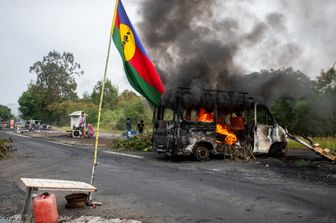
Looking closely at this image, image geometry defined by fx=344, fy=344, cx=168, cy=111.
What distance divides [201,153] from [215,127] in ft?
3.67

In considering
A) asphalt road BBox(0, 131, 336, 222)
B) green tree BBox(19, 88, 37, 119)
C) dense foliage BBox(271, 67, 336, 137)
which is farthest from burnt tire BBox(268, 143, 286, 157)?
green tree BBox(19, 88, 37, 119)

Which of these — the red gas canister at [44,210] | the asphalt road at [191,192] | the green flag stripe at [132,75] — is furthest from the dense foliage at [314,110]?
the red gas canister at [44,210]

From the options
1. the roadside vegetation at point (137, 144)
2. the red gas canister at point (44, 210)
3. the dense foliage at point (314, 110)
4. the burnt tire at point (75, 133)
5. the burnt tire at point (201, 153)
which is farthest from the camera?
the burnt tire at point (75, 133)

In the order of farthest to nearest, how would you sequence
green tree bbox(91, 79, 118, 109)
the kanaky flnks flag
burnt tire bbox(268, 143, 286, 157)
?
green tree bbox(91, 79, 118, 109), burnt tire bbox(268, 143, 286, 157), the kanaky flnks flag

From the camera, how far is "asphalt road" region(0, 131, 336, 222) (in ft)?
19.0

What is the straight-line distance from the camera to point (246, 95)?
13.7m

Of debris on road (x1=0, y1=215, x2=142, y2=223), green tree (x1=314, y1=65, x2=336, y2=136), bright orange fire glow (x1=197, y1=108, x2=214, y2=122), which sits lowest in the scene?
debris on road (x1=0, y1=215, x2=142, y2=223)

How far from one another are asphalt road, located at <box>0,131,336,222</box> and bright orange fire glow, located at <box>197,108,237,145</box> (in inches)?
57.1

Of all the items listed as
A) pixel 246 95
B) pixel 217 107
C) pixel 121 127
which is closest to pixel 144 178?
pixel 217 107

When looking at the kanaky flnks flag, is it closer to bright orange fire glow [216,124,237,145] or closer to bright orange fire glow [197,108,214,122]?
bright orange fire glow [197,108,214,122]

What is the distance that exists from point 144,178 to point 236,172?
288cm

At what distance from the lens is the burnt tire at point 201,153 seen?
1295 centimetres

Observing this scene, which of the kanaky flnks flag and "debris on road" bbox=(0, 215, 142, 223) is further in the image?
the kanaky flnks flag

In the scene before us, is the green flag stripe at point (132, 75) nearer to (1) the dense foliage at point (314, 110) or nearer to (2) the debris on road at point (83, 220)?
(2) the debris on road at point (83, 220)
